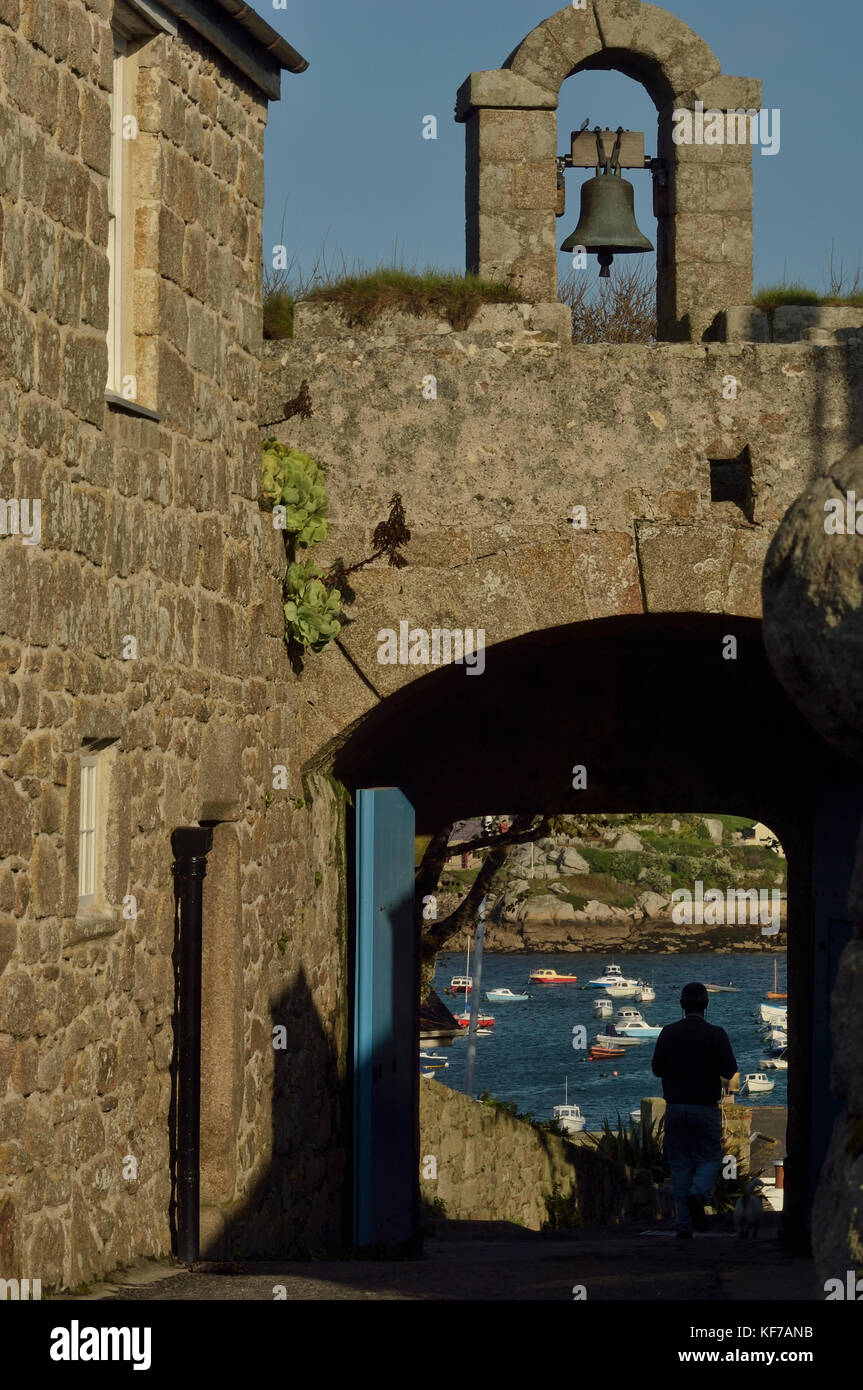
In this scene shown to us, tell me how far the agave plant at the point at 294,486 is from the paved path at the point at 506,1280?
2949 millimetres

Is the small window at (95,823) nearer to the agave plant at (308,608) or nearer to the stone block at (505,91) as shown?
the agave plant at (308,608)

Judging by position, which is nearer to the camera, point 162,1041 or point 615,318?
point 162,1041

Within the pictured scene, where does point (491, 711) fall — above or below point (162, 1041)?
above

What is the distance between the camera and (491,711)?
32.1ft

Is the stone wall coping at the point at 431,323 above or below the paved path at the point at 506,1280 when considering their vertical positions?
above

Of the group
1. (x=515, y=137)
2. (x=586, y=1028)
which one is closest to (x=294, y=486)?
(x=515, y=137)

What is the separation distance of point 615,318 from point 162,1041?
1446 centimetres

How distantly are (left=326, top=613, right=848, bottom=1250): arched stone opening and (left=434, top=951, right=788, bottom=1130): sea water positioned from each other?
25095 mm

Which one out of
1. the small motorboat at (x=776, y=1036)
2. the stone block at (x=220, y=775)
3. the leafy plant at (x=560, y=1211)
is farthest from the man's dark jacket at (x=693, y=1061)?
the small motorboat at (x=776, y=1036)

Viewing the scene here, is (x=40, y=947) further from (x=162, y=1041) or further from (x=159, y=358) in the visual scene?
(x=159, y=358)

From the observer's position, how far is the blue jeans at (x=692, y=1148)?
8.38 meters

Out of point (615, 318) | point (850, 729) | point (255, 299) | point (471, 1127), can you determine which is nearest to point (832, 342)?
point (255, 299)

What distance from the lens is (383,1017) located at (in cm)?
787

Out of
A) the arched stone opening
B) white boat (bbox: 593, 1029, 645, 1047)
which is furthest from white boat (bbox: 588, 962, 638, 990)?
the arched stone opening
